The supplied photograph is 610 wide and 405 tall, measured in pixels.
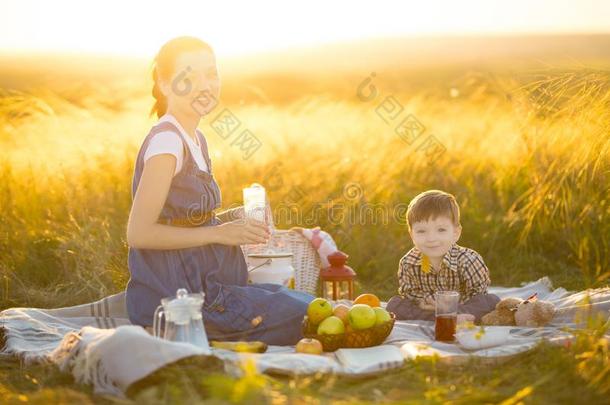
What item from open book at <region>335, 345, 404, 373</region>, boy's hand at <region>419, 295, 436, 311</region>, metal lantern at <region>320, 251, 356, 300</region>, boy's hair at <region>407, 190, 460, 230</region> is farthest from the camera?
metal lantern at <region>320, 251, 356, 300</region>

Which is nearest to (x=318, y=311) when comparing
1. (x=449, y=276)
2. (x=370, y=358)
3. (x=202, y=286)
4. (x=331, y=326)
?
(x=331, y=326)

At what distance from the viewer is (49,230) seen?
6.63m

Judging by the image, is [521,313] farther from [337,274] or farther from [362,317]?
[337,274]

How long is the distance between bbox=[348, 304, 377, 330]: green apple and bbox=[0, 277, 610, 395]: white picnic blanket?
0.61ft

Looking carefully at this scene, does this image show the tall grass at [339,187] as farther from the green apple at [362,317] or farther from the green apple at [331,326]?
the green apple at [331,326]

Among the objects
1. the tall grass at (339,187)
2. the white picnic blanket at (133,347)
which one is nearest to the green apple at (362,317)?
the white picnic blanket at (133,347)

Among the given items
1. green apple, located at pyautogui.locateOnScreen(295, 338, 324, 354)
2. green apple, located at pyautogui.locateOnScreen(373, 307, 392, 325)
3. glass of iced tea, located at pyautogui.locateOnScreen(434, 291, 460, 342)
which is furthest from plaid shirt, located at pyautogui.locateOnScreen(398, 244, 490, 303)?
green apple, located at pyautogui.locateOnScreen(295, 338, 324, 354)

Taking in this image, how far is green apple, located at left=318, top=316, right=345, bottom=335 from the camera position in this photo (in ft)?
13.5

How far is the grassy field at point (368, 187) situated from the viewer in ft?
12.6

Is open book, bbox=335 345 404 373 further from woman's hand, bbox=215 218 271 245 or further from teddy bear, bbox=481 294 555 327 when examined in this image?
teddy bear, bbox=481 294 555 327

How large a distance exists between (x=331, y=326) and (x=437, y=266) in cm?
105

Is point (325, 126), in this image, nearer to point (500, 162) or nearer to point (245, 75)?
point (500, 162)

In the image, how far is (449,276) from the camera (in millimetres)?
4922

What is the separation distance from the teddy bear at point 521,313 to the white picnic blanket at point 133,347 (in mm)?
104
